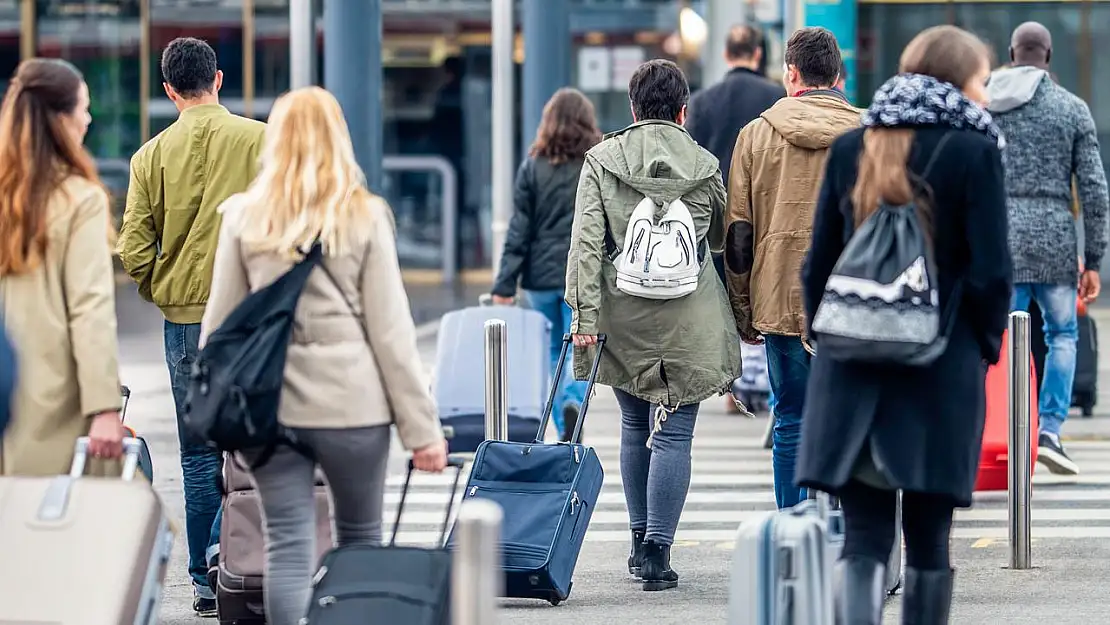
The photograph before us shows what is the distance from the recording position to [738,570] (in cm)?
465

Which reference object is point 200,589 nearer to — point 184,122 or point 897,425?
point 184,122

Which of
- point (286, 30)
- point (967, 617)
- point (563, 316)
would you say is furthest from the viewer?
point (286, 30)

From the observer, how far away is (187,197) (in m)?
6.13

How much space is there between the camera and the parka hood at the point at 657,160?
6469mm

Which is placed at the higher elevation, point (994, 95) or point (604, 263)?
point (994, 95)

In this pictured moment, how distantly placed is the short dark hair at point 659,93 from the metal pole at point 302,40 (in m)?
5.76

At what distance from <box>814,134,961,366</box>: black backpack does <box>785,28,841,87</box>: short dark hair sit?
6.66ft

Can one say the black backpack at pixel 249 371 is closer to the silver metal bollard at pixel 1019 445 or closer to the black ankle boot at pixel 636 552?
the black ankle boot at pixel 636 552

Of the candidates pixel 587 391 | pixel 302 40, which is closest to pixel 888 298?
pixel 587 391

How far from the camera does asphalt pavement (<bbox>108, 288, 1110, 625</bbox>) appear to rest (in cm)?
622

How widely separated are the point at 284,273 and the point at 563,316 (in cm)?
521

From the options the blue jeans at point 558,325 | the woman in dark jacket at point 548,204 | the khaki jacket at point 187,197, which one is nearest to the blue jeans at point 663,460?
the khaki jacket at point 187,197

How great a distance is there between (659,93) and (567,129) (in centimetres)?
250

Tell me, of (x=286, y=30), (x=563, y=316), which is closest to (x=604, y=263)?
(x=563, y=316)
